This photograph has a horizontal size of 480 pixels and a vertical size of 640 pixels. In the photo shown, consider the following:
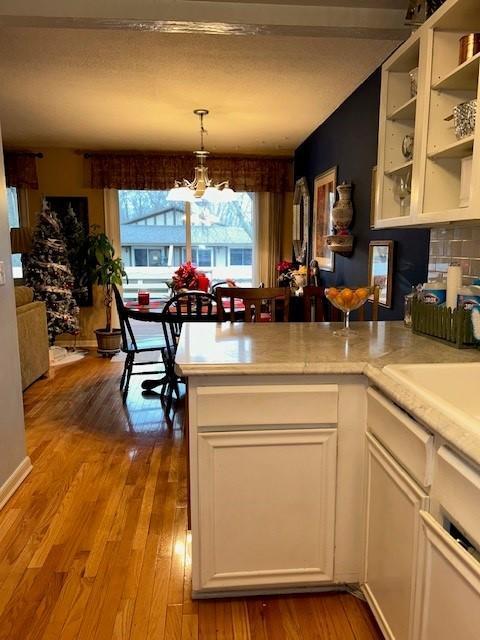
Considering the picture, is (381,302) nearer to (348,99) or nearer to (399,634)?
(348,99)

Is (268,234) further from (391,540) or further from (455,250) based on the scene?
(391,540)

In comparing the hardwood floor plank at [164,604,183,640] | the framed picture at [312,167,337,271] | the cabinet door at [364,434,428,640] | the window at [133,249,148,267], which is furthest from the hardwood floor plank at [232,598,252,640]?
the window at [133,249,148,267]

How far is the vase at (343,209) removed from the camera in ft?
12.1

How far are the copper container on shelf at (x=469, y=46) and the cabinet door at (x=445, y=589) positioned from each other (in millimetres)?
1486

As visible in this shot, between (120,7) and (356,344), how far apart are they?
6.40 feet

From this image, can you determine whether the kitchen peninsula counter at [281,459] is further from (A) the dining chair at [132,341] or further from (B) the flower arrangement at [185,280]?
(B) the flower arrangement at [185,280]

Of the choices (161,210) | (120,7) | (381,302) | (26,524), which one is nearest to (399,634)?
(26,524)

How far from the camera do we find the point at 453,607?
40.4 inches

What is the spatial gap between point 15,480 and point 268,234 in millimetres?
4412

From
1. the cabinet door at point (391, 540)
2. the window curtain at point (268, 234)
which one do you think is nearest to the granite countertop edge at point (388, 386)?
the cabinet door at point (391, 540)

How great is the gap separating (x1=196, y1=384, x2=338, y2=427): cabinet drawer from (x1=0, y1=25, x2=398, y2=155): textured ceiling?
1997mm

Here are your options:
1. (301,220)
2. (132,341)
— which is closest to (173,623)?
(132,341)

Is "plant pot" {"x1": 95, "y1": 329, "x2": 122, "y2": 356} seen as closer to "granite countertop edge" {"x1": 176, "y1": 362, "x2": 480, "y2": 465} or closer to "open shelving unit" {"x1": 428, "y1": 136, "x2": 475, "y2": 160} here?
"granite countertop edge" {"x1": 176, "y1": 362, "x2": 480, "y2": 465}

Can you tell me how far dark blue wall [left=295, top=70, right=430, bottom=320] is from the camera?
2.78 metres
